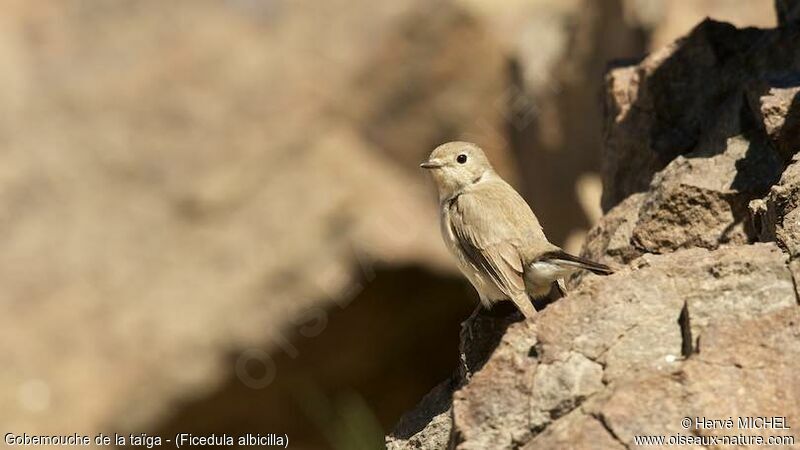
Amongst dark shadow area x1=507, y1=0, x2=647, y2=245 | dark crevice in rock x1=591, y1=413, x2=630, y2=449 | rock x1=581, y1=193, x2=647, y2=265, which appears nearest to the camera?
dark crevice in rock x1=591, y1=413, x2=630, y2=449

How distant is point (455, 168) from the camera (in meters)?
6.41

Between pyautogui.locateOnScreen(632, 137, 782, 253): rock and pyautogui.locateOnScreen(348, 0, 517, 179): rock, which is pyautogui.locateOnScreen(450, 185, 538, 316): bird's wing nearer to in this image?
pyautogui.locateOnScreen(632, 137, 782, 253): rock

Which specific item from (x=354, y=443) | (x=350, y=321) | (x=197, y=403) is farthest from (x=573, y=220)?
(x=197, y=403)

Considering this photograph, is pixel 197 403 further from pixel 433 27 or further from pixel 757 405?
pixel 757 405

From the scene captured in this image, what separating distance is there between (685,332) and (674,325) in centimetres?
7

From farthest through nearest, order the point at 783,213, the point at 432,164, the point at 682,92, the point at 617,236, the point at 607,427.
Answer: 1. the point at 432,164
2. the point at 682,92
3. the point at 617,236
4. the point at 783,213
5. the point at 607,427

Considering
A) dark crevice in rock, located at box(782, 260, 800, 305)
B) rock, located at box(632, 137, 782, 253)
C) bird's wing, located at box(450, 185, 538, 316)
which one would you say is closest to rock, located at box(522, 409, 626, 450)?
dark crevice in rock, located at box(782, 260, 800, 305)

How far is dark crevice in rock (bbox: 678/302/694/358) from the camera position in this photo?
435 cm

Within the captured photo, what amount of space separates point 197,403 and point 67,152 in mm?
2498

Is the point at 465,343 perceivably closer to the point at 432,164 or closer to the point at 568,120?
the point at 432,164

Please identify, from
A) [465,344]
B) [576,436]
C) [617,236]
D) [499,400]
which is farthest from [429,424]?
[617,236]

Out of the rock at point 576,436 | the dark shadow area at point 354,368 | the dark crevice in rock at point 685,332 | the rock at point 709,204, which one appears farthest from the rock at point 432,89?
the rock at point 576,436

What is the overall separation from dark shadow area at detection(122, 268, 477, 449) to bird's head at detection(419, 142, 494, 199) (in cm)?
352

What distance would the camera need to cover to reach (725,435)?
400 centimetres
